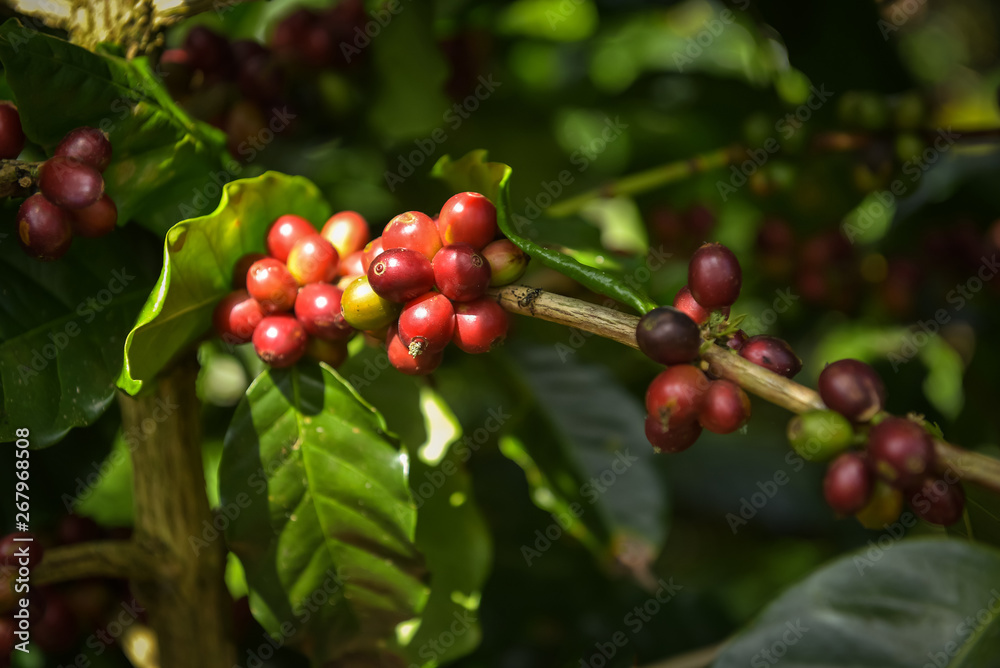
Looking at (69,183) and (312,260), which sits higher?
(69,183)

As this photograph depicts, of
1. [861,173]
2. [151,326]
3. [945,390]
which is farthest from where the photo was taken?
[945,390]

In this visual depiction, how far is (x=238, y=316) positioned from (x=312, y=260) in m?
0.12

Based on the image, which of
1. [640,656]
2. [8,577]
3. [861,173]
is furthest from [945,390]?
[8,577]

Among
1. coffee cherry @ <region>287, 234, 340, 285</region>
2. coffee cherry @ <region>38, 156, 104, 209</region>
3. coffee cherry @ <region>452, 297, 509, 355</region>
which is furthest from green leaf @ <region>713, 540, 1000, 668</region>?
coffee cherry @ <region>38, 156, 104, 209</region>

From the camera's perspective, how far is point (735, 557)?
215 cm

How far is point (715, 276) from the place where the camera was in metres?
0.75

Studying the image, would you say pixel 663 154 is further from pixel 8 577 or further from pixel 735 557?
pixel 8 577

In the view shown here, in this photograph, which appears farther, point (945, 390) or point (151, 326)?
point (945, 390)

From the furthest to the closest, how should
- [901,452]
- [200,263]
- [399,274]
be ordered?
[200,263]
[399,274]
[901,452]

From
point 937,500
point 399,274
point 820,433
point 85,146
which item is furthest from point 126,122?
point 937,500

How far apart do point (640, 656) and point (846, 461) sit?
1.16m

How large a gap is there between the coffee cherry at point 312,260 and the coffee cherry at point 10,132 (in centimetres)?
34

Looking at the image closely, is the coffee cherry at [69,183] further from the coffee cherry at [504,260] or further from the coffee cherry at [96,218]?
the coffee cherry at [504,260]

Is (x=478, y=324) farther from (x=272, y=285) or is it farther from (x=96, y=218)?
(x=96, y=218)
